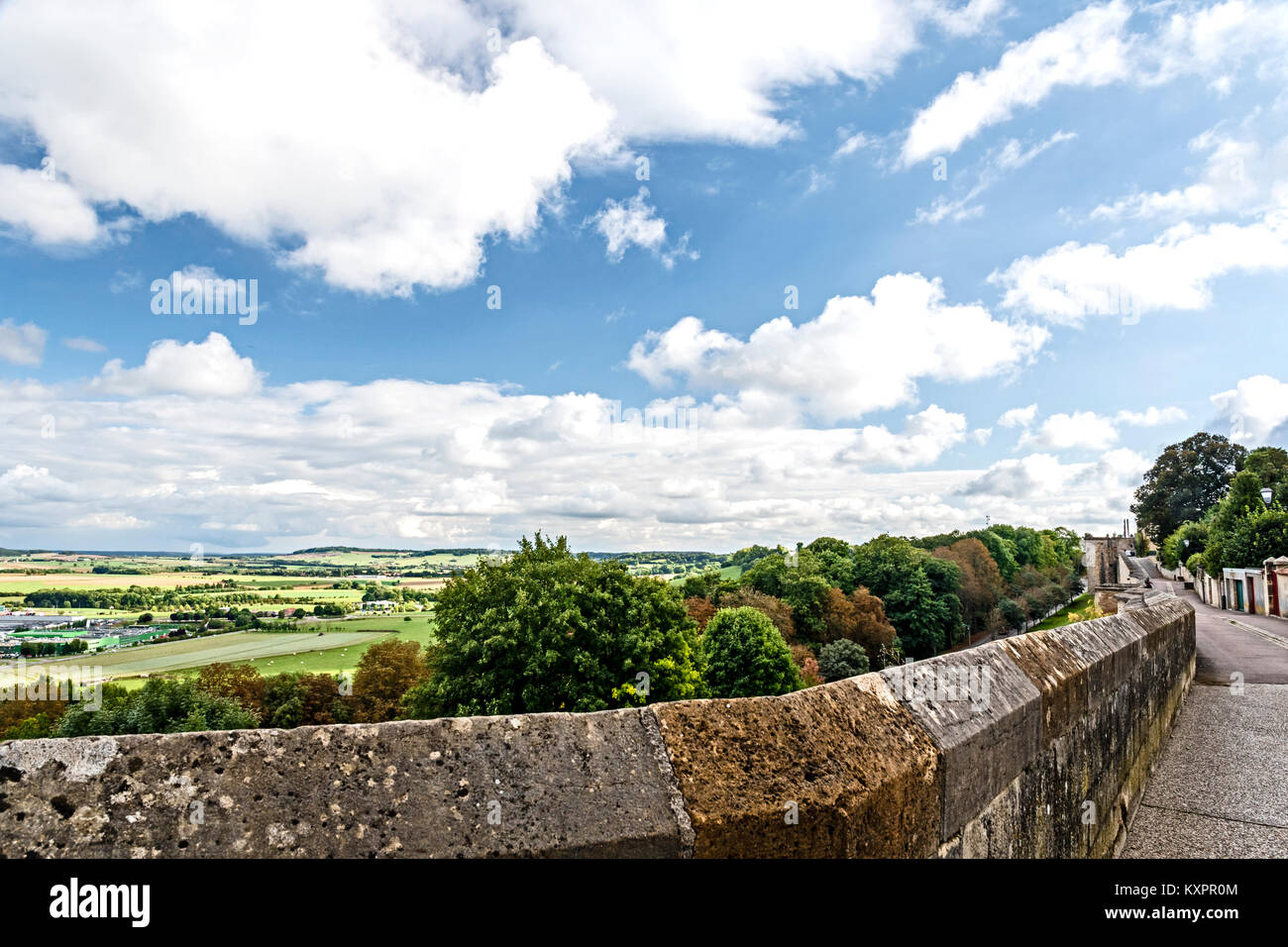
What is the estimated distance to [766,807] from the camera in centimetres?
189

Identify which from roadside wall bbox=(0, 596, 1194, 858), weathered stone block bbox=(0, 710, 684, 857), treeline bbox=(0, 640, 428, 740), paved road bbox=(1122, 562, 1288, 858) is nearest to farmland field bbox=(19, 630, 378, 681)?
treeline bbox=(0, 640, 428, 740)

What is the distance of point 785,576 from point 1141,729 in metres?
54.6

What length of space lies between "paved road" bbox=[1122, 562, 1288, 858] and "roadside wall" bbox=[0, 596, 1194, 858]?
3.13 meters

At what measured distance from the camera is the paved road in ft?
15.7

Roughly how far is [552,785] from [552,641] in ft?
89.1

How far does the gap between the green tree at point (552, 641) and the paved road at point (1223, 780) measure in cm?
1967

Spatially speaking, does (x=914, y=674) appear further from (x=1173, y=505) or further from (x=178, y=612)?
(x=178, y=612)

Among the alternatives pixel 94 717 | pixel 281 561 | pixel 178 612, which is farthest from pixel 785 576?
pixel 281 561

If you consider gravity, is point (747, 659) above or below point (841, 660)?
above

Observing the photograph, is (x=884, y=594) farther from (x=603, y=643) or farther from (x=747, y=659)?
(x=603, y=643)

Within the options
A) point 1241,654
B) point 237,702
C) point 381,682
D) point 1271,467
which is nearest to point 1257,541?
point 1271,467

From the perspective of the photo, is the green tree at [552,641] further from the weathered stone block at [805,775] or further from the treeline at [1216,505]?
the treeline at [1216,505]

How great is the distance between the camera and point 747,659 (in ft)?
126

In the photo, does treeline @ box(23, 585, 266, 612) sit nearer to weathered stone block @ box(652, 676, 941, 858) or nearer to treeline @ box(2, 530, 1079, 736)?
treeline @ box(2, 530, 1079, 736)
